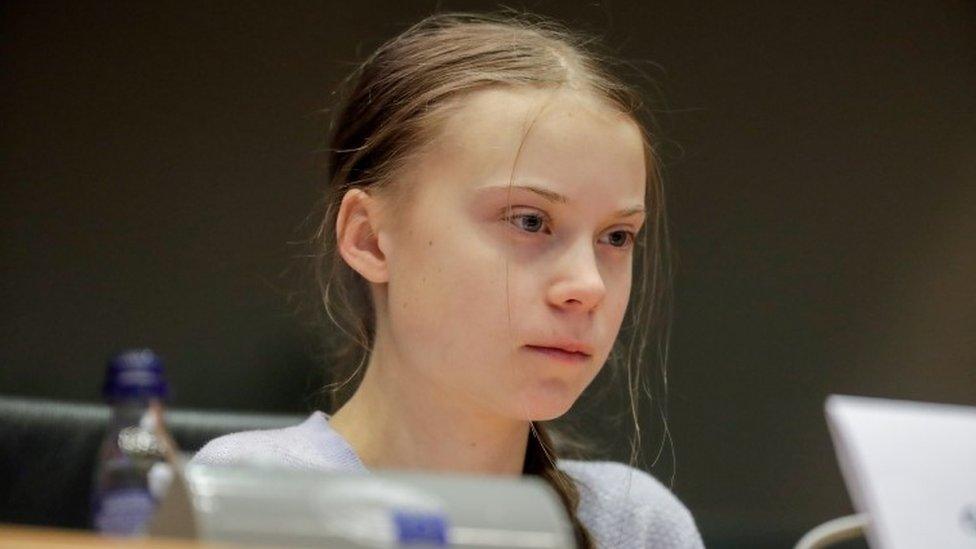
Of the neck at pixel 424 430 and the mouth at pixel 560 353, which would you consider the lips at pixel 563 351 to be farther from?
the neck at pixel 424 430

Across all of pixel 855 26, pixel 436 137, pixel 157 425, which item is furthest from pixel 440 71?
pixel 855 26

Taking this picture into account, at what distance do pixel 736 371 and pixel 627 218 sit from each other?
41.6 inches

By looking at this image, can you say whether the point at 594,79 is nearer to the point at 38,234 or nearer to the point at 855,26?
the point at 38,234

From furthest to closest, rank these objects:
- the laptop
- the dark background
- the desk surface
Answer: the dark background
the laptop
the desk surface

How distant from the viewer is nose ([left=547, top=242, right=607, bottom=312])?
113 cm

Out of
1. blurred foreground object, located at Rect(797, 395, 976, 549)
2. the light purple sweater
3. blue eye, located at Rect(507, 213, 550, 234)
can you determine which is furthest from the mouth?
blurred foreground object, located at Rect(797, 395, 976, 549)

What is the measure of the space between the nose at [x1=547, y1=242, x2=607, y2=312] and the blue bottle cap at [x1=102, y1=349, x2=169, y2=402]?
45 centimetres

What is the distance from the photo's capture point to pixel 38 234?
1872 millimetres

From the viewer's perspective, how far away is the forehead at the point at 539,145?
3.84ft

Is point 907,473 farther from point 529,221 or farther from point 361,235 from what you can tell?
point 361,235

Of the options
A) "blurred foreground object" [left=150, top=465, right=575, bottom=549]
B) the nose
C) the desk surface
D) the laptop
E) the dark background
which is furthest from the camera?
the dark background

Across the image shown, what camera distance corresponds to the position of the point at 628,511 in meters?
1.39

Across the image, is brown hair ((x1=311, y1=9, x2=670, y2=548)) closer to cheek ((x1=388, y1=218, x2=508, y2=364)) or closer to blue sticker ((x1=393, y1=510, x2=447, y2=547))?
cheek ((x1=388, y1=218, x2=508, y2=364))

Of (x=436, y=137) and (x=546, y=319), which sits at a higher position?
(x=436, y=137)
